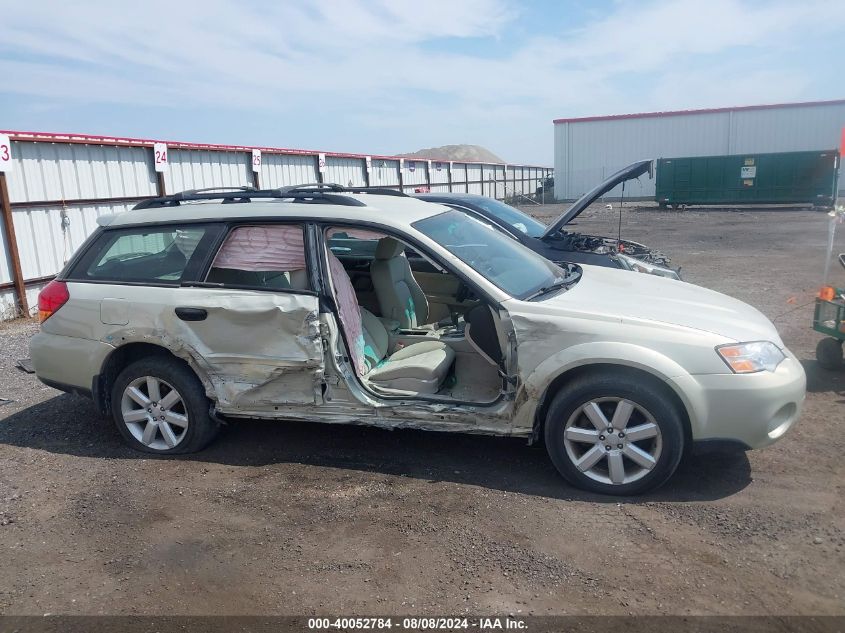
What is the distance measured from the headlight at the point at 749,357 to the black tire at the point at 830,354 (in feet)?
8.81

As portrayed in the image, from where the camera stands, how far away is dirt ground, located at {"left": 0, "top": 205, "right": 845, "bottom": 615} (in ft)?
10.3

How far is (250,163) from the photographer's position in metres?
15.9

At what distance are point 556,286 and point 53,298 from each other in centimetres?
355

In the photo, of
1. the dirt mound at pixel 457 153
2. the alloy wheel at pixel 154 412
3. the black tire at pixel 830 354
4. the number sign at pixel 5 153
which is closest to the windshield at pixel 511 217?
the black tire at pixel 830 354

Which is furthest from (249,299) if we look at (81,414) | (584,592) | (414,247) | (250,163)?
(250,163)

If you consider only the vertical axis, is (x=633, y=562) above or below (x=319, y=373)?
below

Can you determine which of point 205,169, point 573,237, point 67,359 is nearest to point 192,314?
point 67,359

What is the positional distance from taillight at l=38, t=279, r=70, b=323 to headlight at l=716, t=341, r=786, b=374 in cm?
436

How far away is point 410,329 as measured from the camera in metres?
5.58

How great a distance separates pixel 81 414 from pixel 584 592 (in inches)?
176

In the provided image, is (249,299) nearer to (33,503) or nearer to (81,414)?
(33,503)

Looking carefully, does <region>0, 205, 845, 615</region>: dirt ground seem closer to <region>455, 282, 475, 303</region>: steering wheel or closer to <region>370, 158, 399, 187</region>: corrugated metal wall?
<region>455, 282, 475, 303</region>: steering wheel

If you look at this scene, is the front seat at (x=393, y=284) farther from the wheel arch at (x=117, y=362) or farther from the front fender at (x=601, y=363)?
the front fender at (x=601, y=363)

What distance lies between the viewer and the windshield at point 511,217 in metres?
8.48
